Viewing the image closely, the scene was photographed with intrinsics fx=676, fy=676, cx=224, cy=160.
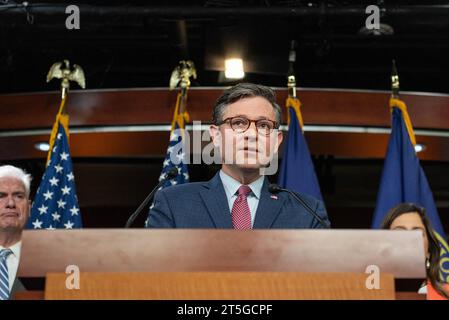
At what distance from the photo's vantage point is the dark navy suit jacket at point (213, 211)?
1.96 metres

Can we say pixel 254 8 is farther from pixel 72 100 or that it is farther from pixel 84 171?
pixel 84 171

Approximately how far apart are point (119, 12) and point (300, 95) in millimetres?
1340

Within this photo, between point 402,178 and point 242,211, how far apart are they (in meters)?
2.33

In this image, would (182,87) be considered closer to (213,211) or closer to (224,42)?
(224,42)

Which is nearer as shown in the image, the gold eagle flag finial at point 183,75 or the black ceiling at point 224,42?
the black ceiling at point 224,42

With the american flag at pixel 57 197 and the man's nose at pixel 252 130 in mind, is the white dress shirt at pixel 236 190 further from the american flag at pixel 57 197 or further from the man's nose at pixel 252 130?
the american flag at pixel 57 197

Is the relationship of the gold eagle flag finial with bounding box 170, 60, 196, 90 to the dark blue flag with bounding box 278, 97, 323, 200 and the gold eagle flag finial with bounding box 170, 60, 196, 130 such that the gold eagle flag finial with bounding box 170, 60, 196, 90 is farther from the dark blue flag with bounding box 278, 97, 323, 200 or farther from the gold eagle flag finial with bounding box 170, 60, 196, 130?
the dark blue flag with bounding box 278, 97, 323, 200

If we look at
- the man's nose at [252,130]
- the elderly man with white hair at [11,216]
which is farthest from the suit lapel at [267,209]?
the elderly man with white hair at [11,216]

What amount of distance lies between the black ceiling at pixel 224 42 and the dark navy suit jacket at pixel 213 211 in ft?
7.82

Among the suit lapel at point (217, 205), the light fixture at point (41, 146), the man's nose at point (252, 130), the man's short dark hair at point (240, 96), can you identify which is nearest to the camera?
the suit lapel at point (217, 205)

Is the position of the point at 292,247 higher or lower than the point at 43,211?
lower

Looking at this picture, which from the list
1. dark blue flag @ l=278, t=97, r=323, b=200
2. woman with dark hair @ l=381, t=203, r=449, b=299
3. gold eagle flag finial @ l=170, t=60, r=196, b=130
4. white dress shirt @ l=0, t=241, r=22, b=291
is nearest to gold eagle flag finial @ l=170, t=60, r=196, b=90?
gold eagle flag finial @ l=170, t=60, r=196, b=130

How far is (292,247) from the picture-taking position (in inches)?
53.9
